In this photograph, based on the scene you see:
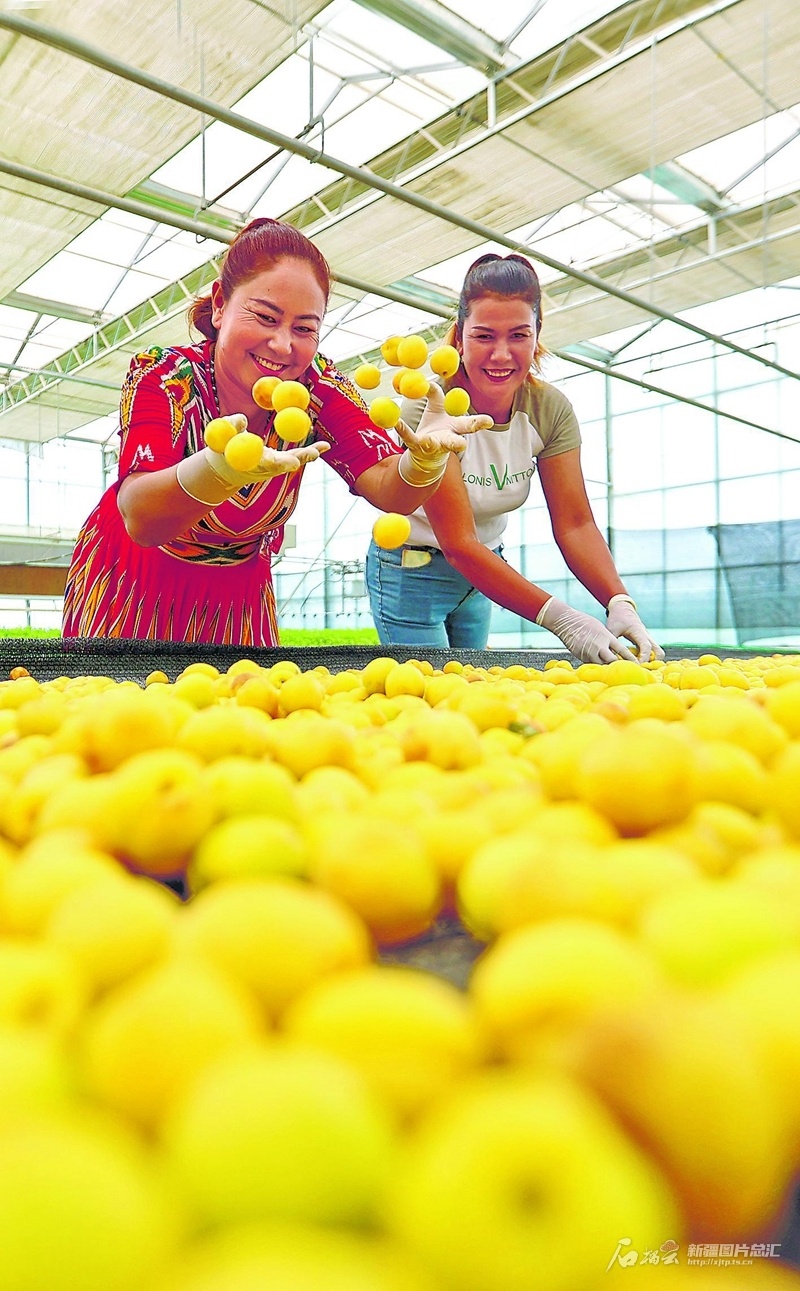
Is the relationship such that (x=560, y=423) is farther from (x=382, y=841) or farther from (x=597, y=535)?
(x=382, y=841)

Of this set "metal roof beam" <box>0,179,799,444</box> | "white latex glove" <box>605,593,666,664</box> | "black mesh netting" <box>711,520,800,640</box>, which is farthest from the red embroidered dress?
"black mesh netting" <box>711,520,800,640</box>

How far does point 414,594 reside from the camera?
2.92m

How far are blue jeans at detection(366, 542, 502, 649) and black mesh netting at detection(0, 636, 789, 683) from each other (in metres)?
0.67

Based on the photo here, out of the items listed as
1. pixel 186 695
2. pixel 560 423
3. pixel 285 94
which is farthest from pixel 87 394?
pixel 186 695

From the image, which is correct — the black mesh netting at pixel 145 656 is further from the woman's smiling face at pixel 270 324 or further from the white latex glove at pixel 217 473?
the woman's smiling face at pixel 270 324

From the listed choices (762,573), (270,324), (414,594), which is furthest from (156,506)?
(762,573)

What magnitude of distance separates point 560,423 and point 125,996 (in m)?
2.93

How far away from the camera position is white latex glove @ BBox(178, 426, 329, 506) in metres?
1.79


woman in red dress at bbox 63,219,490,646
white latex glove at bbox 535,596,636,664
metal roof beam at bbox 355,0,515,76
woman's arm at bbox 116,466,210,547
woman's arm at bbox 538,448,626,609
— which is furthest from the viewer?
metal roof beam at bbox 355,0,515,76

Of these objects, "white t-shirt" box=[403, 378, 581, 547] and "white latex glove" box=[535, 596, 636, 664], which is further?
"white t-shirt" box=[403, 378, 581, 547]

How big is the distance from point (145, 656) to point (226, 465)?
0.47 metres

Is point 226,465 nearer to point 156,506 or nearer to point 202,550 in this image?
point 156,506

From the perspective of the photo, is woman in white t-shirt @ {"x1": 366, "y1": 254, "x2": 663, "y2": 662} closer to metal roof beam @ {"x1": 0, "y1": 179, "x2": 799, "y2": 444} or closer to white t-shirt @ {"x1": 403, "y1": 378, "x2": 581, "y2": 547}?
white t-shirt @ {"x1": 403, "y1": 378, "x2": 581, "y2": 547}

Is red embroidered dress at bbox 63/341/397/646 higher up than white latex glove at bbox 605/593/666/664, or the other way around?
red embroidered dress at bbox 63/341/397/646
